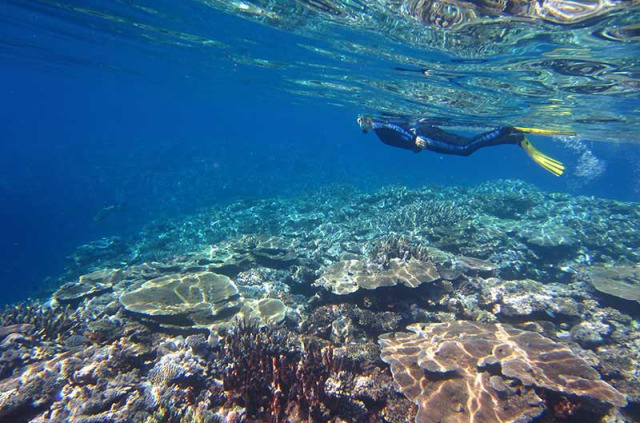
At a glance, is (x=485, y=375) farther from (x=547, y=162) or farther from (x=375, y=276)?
(x=547, y=162)

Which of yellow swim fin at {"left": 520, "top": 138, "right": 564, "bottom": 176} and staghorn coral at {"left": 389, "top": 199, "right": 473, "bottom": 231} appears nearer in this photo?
yellow swim fin at {"left": 520, "top": 138, "right": 564, "bottom": 176}

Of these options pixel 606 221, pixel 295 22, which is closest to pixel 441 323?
pixel 295 22

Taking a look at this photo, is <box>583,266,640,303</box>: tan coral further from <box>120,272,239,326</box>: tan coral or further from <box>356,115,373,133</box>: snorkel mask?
<box>120,272,239,326</box>: tan coral

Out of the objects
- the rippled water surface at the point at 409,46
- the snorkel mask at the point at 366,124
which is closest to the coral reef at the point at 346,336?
the snorkel mask at the point at 366,124

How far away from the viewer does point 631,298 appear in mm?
8086

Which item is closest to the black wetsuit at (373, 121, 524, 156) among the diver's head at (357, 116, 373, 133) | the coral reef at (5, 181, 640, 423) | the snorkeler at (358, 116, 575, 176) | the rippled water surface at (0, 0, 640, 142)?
the snorkeler at (358, 116, 575, 176)

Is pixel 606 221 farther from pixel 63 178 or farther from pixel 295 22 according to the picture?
pixel 63 178

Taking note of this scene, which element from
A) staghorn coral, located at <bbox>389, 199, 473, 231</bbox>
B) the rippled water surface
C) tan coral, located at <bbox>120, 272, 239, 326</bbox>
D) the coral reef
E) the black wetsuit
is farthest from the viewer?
staghorn coral, located at <bbox>389, 199, 473, 231</bbox>

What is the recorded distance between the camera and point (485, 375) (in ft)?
15.2

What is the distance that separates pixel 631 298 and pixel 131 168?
156ft

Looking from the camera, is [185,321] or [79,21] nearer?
[185,321]

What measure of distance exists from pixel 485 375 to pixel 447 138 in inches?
267

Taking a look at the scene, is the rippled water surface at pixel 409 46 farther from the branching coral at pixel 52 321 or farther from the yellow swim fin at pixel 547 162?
the branching coral at pixel 52 321

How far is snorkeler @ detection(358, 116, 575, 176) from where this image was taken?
29.5 ft
